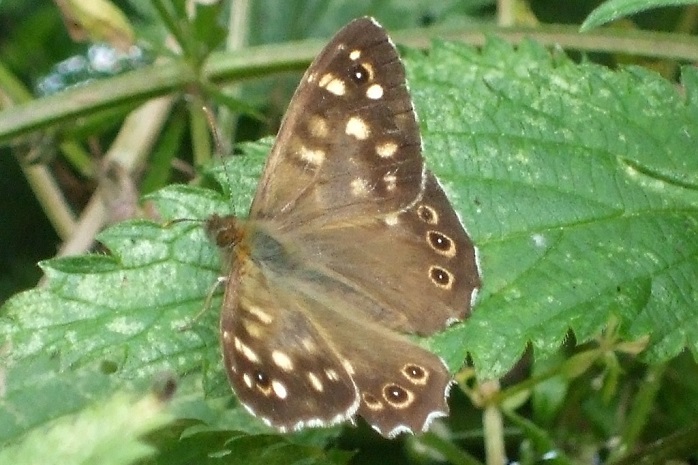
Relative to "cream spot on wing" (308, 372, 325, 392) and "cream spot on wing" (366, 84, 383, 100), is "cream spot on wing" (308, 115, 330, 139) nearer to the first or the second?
Result: "cream spot on wing" (366, 84, 383, 100)

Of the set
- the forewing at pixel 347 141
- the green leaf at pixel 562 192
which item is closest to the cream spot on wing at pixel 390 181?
the forewing at pixel 347 141

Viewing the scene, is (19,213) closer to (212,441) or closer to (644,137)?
(212,441)

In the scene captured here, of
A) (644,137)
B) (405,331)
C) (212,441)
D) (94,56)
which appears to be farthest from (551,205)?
(94,56)

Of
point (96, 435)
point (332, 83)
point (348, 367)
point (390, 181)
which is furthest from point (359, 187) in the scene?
point (96, 435)

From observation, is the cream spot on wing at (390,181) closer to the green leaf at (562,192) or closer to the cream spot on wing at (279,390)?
the green leaf at (562,192)

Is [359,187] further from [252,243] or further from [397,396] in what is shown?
[397,396]
